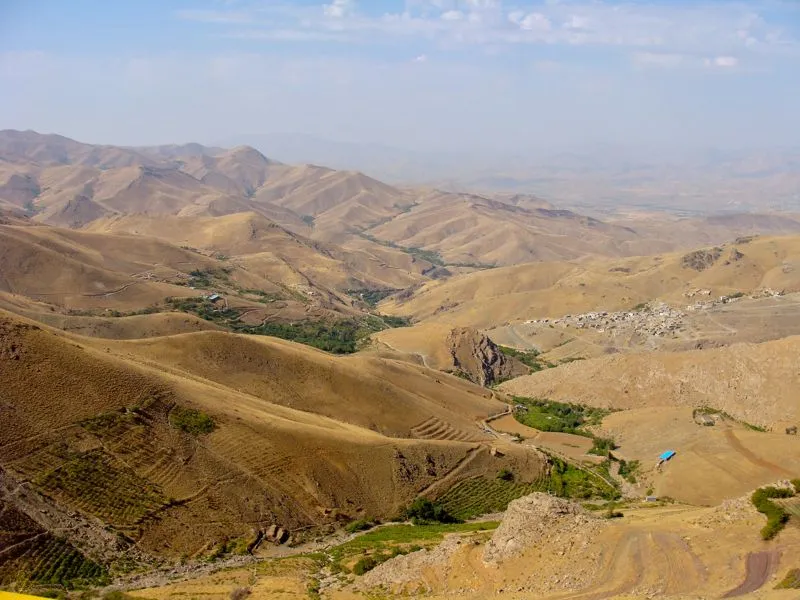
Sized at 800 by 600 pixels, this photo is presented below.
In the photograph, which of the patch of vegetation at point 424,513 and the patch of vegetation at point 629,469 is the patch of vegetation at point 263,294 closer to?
the patch of vegetation at point 629,469

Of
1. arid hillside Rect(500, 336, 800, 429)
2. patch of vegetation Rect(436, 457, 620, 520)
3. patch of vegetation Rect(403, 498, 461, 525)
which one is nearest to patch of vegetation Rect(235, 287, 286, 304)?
arid hillside Rect(500, 336, 800, 429)

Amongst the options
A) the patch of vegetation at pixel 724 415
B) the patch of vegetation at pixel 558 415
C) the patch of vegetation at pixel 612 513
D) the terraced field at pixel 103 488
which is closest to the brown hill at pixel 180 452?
the terraced field at pixel 103 488

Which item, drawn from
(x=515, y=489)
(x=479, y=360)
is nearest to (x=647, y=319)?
(x=479, y=360)

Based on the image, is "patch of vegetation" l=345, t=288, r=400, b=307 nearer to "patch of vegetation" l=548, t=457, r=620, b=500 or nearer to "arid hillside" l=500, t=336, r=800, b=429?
"arid hillside" l=500, t=336, r=800, b=429

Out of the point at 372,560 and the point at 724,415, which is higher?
the point at 372,560

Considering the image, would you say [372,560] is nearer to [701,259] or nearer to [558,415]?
[558,415]

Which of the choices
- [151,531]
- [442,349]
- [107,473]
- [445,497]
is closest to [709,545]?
[445,497]
